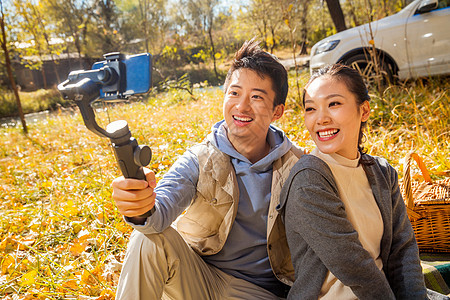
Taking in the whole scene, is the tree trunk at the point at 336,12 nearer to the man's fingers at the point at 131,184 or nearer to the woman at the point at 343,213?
the woman at the point at 343,213

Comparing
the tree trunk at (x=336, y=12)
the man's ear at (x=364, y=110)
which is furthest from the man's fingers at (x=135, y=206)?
the tree trunk at (x=336, y=12)

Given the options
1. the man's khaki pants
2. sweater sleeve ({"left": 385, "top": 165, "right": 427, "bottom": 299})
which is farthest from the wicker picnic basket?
the man's khaki pants

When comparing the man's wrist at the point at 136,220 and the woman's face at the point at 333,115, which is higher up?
the woman's face at the point at 333,115

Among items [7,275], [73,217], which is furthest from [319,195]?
[73,217]

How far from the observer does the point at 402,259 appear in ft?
4.38

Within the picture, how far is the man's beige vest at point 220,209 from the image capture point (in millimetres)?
1406

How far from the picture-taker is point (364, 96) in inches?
53.4

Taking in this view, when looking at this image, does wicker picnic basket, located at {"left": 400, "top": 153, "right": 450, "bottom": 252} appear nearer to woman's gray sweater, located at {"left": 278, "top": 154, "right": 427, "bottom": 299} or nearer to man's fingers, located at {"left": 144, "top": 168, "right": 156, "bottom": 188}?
woman's gray sweater, located at {"left": 278, "top": 154, "right": 427, "bottom": 299}

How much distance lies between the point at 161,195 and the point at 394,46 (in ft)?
14.8

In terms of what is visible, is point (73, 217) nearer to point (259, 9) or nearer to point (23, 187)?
point (23, 187)

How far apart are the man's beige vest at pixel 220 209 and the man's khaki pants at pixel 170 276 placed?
11 cm

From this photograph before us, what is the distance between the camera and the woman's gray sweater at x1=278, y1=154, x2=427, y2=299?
1.15 metres

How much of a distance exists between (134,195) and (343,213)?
2.43 feet

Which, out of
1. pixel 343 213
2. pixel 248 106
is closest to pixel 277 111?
pixel 248 106
